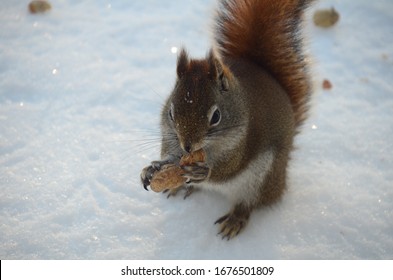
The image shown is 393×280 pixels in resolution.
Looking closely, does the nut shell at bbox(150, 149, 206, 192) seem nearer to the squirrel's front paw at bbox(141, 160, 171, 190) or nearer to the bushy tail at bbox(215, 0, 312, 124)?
the squirrel's front paw at bbox(141, 160, 171, 190)

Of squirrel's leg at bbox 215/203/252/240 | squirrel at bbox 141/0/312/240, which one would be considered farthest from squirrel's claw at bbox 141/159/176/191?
squirrel's leg at bbox 215/203/252/240

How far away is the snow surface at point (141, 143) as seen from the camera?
1.70 metres

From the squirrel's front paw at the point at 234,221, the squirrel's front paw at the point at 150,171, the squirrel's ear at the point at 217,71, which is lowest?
the squirrel's front paw at the point at 234,221

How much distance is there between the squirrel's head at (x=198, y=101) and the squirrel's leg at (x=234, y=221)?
408mm

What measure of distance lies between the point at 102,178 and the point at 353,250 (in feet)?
3.49

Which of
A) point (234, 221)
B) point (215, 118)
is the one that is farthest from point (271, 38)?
point (234, 221)

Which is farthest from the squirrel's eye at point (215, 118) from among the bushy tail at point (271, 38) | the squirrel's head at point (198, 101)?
the bushy tail at point (271, 38)

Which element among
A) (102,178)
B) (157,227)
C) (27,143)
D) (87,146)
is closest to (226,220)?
(157,227)

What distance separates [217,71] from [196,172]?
1.18ft

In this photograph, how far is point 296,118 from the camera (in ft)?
6.07

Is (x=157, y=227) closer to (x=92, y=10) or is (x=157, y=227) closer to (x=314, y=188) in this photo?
(x=314, y=188)

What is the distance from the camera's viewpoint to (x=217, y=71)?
1475 mm

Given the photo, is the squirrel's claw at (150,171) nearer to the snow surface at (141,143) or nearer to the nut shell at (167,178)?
the nut shell at (167,178)

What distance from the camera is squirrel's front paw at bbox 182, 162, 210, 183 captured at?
154cm
